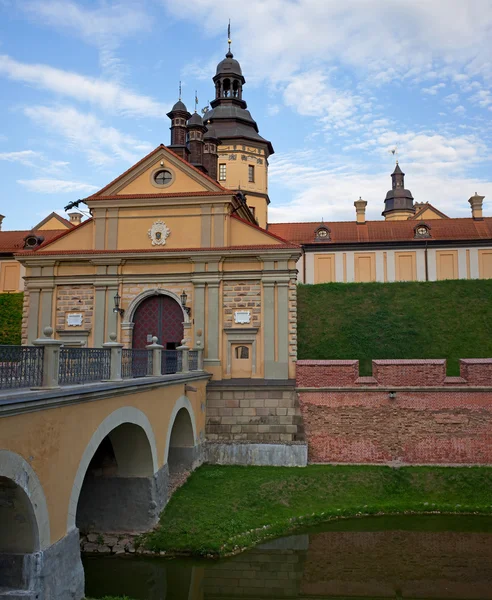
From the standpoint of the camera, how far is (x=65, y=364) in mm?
8742

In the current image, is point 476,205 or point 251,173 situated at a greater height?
point 251,173

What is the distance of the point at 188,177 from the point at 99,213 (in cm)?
342

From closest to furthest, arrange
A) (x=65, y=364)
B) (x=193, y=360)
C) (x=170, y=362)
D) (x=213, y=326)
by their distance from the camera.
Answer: (x=65, y=364), (x=170, y=362), (x=193, y=360), (x=213, y=326)

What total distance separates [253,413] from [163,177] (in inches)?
343

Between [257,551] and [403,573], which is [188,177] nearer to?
[257,551]

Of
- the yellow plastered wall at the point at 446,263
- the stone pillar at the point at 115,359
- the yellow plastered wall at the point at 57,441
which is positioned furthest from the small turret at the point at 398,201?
the yellow plastered wall at the point at 57,441

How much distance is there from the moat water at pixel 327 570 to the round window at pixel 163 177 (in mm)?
12407

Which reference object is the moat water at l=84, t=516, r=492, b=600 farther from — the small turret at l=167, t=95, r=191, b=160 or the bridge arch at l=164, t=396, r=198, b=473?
the small turret at l=167, t=95, r=191, b=160

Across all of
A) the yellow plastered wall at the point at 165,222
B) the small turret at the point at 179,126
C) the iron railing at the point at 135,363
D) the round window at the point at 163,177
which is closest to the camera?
the iron railing at the point at 135,363

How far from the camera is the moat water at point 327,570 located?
10.4 m

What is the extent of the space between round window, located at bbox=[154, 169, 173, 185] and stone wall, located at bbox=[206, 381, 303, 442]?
7234 mm

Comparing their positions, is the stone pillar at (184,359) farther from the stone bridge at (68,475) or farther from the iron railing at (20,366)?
the iron railing at (20,366)

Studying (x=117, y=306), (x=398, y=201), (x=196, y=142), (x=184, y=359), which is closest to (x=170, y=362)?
(x=184, y=359)

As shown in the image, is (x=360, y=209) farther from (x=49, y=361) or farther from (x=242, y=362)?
(x=49, y=361)
